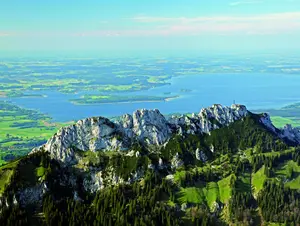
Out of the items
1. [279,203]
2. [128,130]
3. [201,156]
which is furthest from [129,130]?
[279,203]

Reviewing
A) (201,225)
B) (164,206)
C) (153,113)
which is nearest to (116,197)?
(164,206)

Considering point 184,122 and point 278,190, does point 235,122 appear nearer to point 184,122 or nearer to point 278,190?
point 184,122

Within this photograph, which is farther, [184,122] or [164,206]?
[184,122]

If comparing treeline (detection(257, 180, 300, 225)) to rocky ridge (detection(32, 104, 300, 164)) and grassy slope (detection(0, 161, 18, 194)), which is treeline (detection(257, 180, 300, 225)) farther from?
grassy slope (detection(0, 161, 18, 194))

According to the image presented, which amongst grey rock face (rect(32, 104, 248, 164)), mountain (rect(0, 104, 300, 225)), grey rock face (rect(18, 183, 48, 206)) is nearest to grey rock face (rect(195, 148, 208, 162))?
mountain (rect(0, 104, 300, 225))

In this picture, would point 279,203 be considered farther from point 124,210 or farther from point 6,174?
point 6,174

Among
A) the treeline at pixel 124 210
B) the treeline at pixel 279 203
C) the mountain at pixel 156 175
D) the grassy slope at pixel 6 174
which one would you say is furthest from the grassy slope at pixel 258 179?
the grassy slope at pixel 6 174
